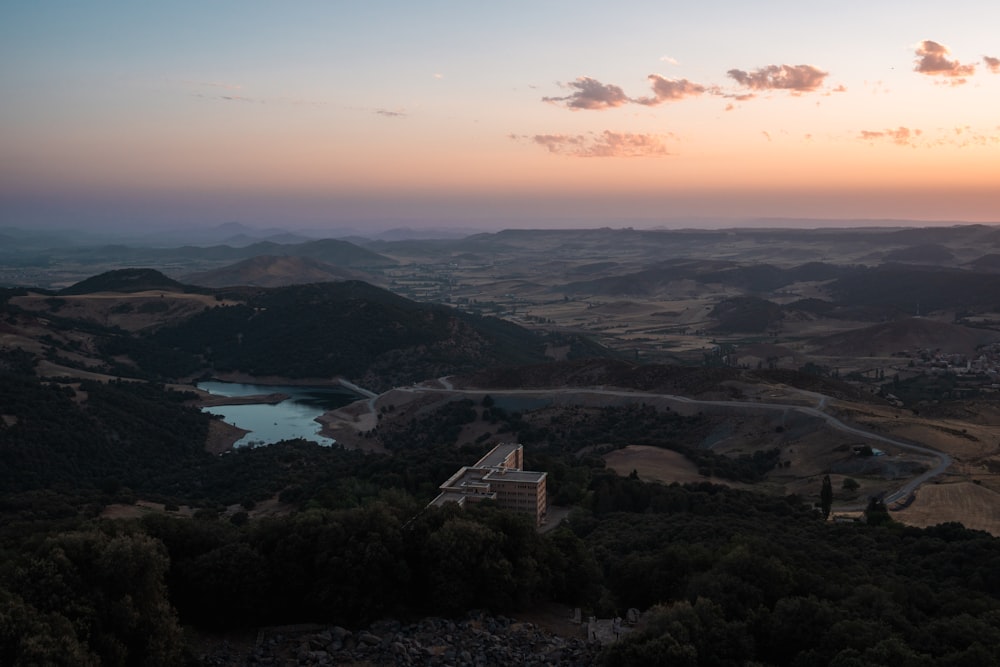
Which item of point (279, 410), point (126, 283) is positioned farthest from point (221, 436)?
point (126, 283)

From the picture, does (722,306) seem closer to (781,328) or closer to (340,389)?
(781,328)

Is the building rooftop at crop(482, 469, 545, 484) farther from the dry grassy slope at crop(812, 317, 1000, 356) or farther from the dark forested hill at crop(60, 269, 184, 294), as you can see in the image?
the dark forested hill at crop(60, 269, 184, 294)

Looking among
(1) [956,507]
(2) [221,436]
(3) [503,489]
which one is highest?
(3) [503,489]

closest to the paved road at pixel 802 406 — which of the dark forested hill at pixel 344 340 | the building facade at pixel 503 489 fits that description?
the dark forested hill at pixel 344 340

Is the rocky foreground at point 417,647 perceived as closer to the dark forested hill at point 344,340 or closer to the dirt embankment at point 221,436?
the dirt embankment at point 221,436

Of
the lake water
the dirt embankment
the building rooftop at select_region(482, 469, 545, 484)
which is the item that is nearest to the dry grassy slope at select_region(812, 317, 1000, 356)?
the lake water

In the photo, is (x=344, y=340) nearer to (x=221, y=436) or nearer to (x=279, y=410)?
(x=279, y=410)

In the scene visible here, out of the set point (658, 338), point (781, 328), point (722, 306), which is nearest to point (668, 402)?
point (658, 338)
